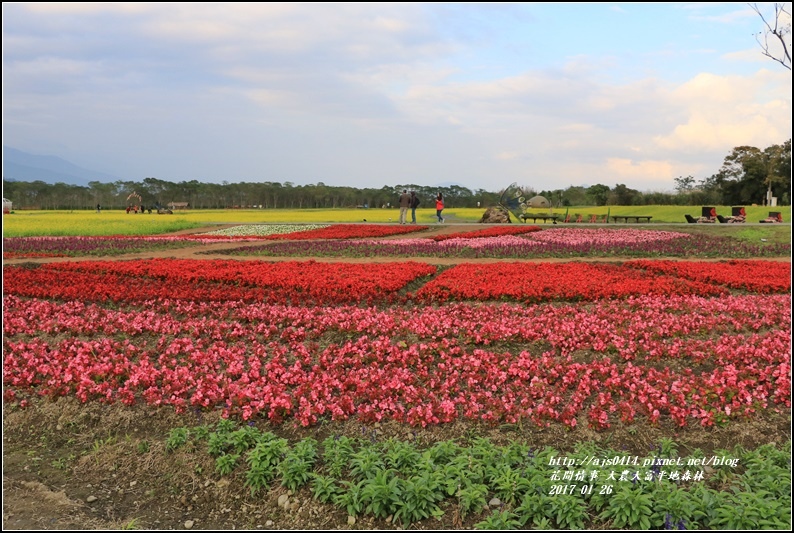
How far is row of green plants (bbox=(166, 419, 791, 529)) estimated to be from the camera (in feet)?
15.1

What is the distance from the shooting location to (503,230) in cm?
2836

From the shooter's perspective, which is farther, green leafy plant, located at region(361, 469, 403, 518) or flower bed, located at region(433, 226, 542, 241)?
flower bed, located at region(433, 226, 542, 241)

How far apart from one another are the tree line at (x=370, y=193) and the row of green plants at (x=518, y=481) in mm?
38251

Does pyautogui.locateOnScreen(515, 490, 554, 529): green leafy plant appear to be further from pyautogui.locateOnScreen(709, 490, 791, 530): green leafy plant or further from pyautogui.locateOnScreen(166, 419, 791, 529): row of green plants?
pyautogui.locateOnScreen(709, 490, 791, 530): green leafy plant

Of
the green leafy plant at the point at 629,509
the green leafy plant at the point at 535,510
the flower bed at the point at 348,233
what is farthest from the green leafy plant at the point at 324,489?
the flower bed at the point at 348,233

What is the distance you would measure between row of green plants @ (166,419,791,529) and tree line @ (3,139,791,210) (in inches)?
1506

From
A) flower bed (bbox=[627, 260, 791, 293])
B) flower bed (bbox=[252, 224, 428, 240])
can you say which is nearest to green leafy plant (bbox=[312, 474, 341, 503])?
flower bed (bbox=[627, 260, 791, 293])

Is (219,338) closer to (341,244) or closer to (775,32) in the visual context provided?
(775,32)

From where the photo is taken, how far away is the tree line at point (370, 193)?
59.4 metres

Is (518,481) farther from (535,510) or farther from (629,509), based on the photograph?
(629,509)

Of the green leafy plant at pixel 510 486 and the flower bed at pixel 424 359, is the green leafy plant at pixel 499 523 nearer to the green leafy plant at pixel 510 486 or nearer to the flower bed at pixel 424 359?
the green leafy plant at pixel 510 486

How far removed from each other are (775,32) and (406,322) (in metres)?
9.27

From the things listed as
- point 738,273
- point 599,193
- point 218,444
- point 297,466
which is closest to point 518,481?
point 297,466

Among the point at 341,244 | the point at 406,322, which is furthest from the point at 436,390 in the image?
the point at 341,244
